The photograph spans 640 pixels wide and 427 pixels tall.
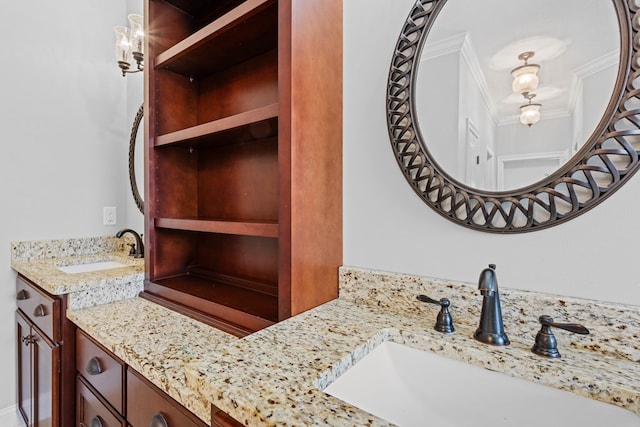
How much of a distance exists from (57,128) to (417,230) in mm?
2255

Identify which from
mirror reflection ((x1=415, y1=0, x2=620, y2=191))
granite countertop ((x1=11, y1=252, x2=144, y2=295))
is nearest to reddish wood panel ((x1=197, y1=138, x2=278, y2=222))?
granite countertop ((x1=11, y1=252, x2=144, y2=295))

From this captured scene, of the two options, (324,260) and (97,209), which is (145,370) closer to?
(324,260)

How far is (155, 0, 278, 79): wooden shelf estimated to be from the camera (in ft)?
3.52

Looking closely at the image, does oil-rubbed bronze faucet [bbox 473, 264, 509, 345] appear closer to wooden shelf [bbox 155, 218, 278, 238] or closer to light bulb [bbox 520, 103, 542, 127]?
light bulb [bbox 520, 103, 542, 127]

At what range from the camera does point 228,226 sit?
112cm

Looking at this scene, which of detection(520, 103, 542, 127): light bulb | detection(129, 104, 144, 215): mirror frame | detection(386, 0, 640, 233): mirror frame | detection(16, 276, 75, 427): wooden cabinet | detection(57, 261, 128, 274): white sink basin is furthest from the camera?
detection(129, 104, 144, 215): mirror frame

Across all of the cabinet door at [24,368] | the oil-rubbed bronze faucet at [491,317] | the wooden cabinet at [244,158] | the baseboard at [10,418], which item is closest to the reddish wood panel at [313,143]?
the wooden cabinet at [244,158]

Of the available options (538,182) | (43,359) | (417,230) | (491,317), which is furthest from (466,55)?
(43,359)

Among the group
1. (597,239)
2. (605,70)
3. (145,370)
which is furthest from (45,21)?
(597,239)

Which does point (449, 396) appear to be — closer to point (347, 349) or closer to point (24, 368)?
point (347, 349)

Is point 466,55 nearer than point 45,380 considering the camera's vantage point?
Yes

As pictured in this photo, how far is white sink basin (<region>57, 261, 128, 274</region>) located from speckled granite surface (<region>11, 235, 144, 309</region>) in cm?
3

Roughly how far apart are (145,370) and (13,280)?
65.4 inches

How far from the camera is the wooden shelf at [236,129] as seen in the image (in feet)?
3.40
